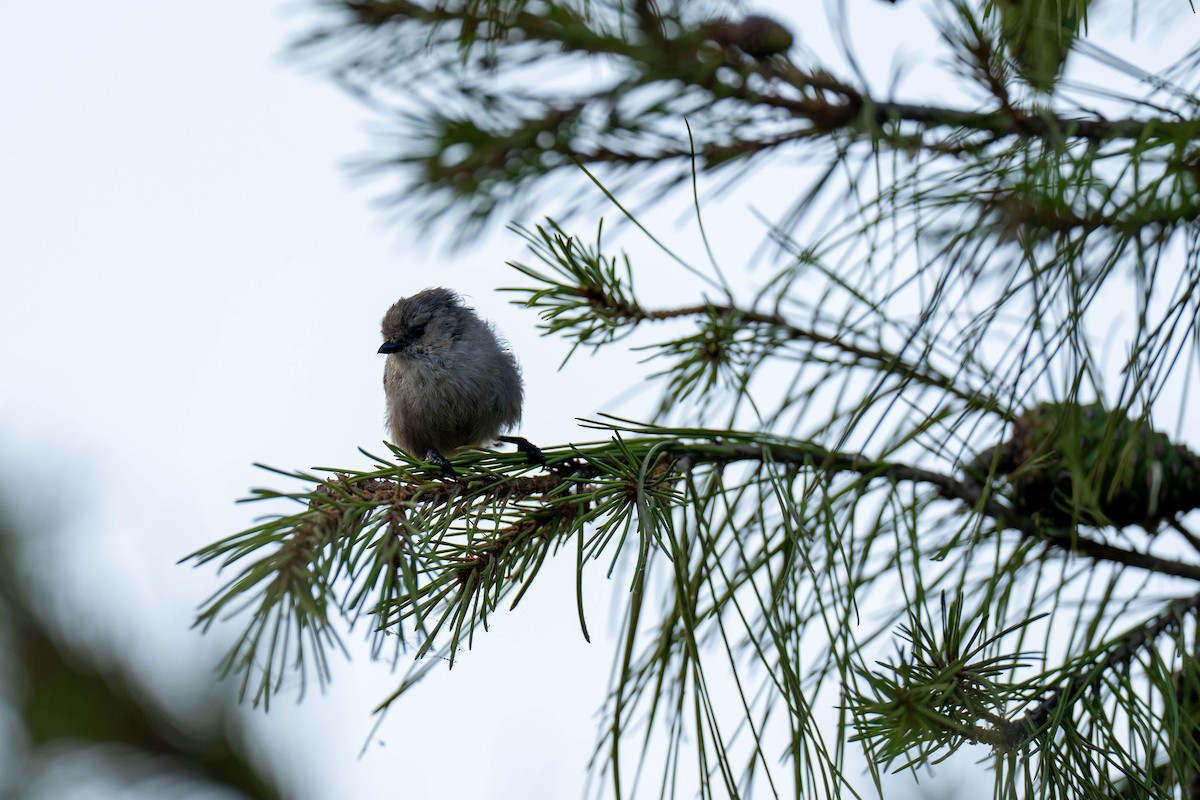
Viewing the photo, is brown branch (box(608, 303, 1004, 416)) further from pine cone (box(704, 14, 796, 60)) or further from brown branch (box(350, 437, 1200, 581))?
pine cone (box(704, 14, 796, 60))

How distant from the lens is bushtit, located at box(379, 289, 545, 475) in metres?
2.93

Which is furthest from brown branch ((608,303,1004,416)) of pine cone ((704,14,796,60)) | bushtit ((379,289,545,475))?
bushtit ((379,289,545,475))

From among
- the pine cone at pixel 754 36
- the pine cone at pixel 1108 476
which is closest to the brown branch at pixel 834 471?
the pine cone at pixel 1108 476

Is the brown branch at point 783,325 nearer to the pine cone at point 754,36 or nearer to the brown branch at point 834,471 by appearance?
the brown branch at point 834,471

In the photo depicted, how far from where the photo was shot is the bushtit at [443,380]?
293 centimetres

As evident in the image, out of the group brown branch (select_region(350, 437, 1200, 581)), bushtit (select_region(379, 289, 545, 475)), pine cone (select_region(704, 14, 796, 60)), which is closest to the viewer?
brown branch (select_region(350, 437, 1200, 581))

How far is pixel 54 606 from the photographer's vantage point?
40.2 inches

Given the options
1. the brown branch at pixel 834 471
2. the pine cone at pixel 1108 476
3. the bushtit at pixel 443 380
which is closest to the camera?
the brown branch at pixel 834 471

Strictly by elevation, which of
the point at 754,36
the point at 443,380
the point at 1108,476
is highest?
the point at 754,36

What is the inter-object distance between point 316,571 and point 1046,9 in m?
1.35

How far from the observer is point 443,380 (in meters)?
2.95

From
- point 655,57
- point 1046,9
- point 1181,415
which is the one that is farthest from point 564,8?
point 1181,415

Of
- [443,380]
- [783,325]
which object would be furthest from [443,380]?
[783,325]

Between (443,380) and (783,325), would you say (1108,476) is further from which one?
(443,380)
